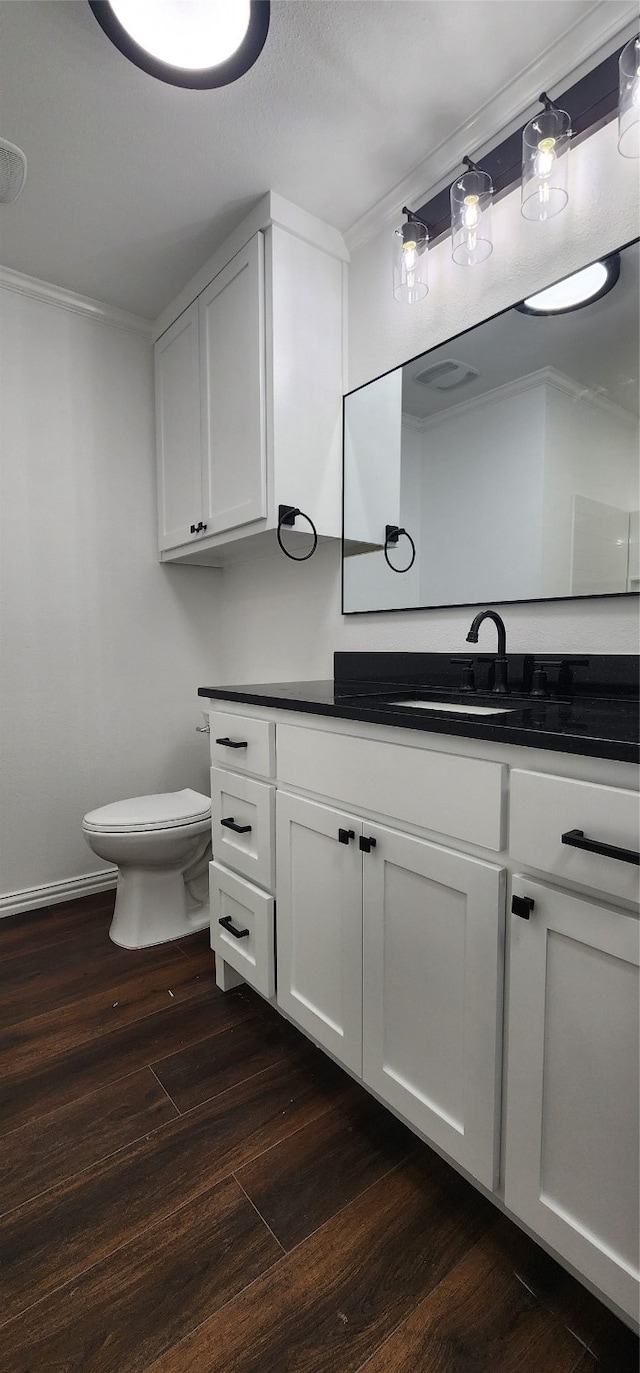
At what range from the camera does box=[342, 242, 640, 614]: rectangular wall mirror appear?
3.92 feet

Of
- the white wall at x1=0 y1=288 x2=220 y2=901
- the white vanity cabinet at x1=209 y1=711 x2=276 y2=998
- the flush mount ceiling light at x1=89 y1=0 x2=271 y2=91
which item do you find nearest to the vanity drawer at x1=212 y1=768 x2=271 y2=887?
the white vanity cabinet at x1=209 y1=711 x2=276 y2=998

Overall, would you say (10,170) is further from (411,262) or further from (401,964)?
(401,964)

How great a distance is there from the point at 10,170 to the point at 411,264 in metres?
0.98

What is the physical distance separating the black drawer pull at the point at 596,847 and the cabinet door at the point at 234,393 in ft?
4.28

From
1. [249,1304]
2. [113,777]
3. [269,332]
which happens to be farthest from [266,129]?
[249,1304]

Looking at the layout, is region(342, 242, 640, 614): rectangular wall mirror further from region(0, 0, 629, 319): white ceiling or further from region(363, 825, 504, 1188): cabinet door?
region(363, 825, 504, 1188): cabinet door

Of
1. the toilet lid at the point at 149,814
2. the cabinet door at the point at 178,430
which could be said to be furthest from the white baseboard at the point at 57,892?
the cabinet door at the point at 178,430

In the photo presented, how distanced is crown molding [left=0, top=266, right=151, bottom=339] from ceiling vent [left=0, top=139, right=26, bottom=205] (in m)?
0.79

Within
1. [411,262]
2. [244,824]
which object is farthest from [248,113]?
[244,824]

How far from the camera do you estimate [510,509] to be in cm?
140

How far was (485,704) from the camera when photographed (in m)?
1.26

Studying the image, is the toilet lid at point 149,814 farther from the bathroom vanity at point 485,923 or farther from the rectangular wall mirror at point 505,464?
the rectangular wall mirror at point 505,464

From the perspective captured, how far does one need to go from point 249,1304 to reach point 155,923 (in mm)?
1162

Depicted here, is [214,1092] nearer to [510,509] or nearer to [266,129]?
[510,509]
